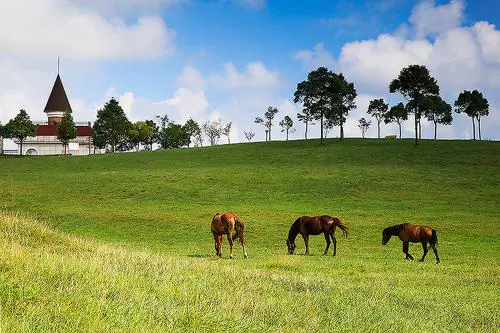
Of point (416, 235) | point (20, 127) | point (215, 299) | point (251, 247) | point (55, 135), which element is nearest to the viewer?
point (215, 299)

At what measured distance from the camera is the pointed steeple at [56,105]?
503ft

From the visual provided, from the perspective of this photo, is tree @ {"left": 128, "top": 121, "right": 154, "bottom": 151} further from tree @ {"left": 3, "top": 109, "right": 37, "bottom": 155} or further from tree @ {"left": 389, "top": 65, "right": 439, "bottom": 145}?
tree @ {"left": 389, "top": 65, "right": 439, "bottom": 145}

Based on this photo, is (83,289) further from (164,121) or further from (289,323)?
(164,121)

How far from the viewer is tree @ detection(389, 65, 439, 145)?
88.3 m

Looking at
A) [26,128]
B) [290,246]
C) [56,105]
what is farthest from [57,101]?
[290,246]

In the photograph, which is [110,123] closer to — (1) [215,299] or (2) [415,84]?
(2) [415,84]

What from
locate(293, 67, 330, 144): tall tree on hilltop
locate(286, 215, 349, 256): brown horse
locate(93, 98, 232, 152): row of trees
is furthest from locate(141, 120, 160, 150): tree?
locate(286, 215, 349, 256): brown horse

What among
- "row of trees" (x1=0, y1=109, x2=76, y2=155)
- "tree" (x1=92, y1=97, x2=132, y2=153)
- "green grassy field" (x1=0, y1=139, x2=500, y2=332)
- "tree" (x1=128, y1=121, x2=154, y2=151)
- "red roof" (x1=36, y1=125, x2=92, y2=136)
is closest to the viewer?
"green grassy field" (x1=0, y1=139, x2=500, y2=332)

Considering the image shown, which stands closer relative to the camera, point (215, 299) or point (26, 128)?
point (215, 299)

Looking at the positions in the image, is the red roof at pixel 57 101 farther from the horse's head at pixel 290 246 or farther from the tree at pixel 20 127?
the horse's head at pixel 290 246

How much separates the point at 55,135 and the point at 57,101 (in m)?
15.8

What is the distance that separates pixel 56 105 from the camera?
15362 cm

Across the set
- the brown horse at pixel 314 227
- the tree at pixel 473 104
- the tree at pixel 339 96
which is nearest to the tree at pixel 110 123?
the tree at pixel 339 96

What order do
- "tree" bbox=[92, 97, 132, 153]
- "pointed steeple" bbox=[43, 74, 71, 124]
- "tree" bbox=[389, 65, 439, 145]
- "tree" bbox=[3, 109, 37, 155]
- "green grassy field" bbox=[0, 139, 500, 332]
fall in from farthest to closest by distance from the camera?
"pointed steeple" bbox=[43, 74, 71, 124] → "tree" bbox=[92, 97, 132, 153] → "tree" bbox=[3, 109, 37, 155] → "tree" bbox=[389, 65, 439, 145] → "green grassy field" bbox=[0, 139, 500, 332]
